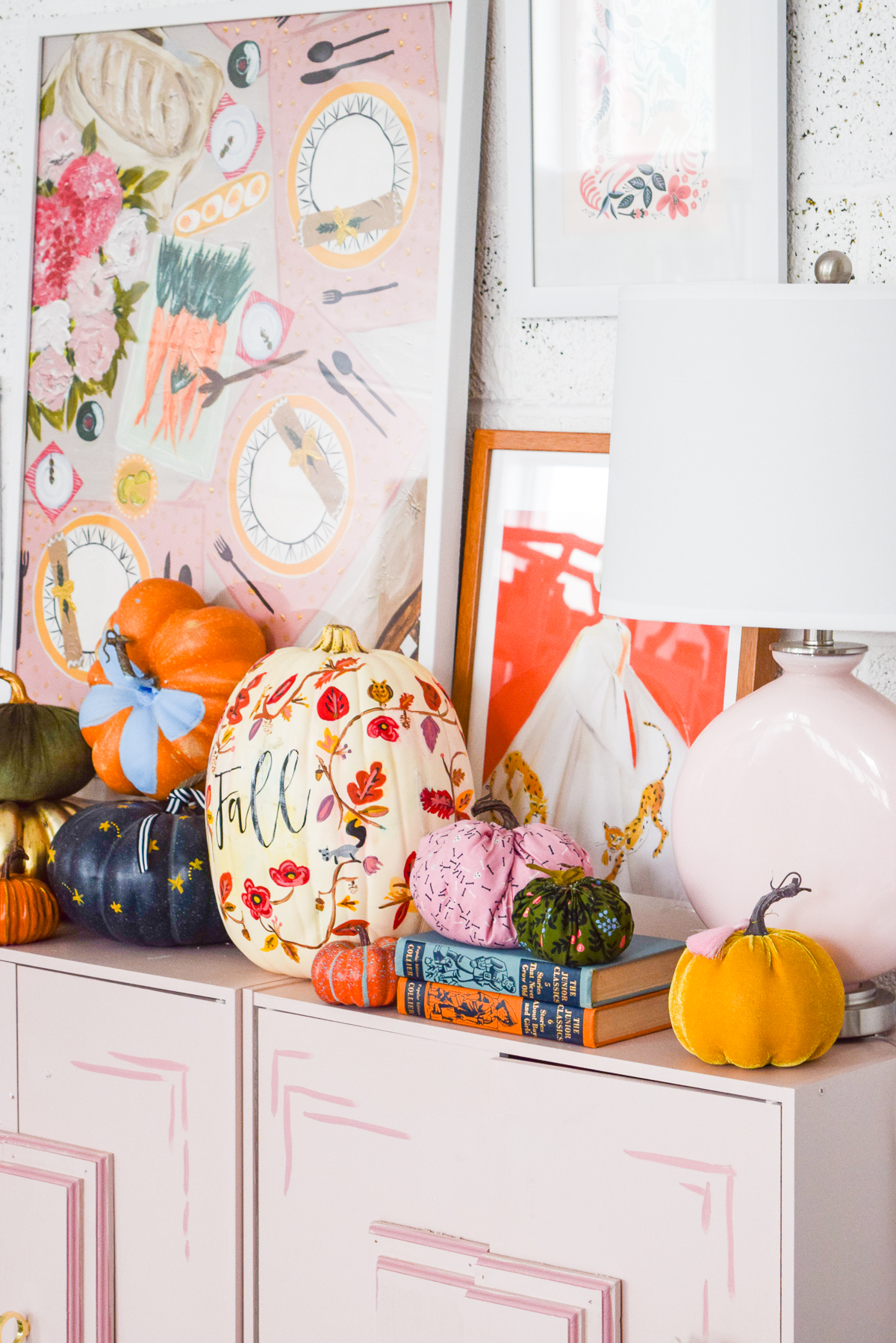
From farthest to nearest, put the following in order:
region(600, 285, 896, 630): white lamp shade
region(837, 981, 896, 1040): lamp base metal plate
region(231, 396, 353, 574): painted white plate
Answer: region(231, 396, 353, 574): painted white plate
region(837, 981, 896, 1040): lamp base metal plate
region(600, 285, 896, 630): white lamp shade

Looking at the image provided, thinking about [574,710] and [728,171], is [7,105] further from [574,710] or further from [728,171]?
[574,710]

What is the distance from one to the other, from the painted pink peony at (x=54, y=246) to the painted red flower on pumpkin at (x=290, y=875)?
76 centimetres

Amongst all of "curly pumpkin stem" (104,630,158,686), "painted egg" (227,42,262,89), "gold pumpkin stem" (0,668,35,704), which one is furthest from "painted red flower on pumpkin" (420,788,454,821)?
"painted egg" (227,42,262,89)

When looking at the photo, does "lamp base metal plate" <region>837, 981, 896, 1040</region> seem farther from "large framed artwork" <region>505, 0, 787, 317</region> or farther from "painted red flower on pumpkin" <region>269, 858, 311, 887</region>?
"large framed artwork" <region>505, 0, 787, 317</region>

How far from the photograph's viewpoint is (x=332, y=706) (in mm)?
1128

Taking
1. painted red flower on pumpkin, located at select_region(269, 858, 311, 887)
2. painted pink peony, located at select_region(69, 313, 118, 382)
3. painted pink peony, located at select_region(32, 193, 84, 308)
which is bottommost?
painted red flower on pumpkin, located at select_region(269, 858, 311, 887)

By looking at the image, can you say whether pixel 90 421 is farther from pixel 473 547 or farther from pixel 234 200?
pixel 473 547

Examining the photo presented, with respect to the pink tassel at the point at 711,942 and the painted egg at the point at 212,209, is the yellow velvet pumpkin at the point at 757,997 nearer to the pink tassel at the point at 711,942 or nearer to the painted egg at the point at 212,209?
the pink tassel at the point at 711,942

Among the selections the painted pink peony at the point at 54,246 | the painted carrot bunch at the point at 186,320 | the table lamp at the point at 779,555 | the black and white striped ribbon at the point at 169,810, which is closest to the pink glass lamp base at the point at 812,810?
the table lamp at the point at 779,555

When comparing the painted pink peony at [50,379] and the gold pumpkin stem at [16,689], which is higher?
the painted pink peony at [50,379]

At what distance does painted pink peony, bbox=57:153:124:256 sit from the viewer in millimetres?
1497

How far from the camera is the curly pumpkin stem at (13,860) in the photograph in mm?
1319

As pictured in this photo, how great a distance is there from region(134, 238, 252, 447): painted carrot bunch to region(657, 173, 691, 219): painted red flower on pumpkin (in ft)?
1.44

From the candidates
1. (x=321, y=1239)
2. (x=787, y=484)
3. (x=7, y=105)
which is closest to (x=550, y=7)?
(x=787, y=484)
